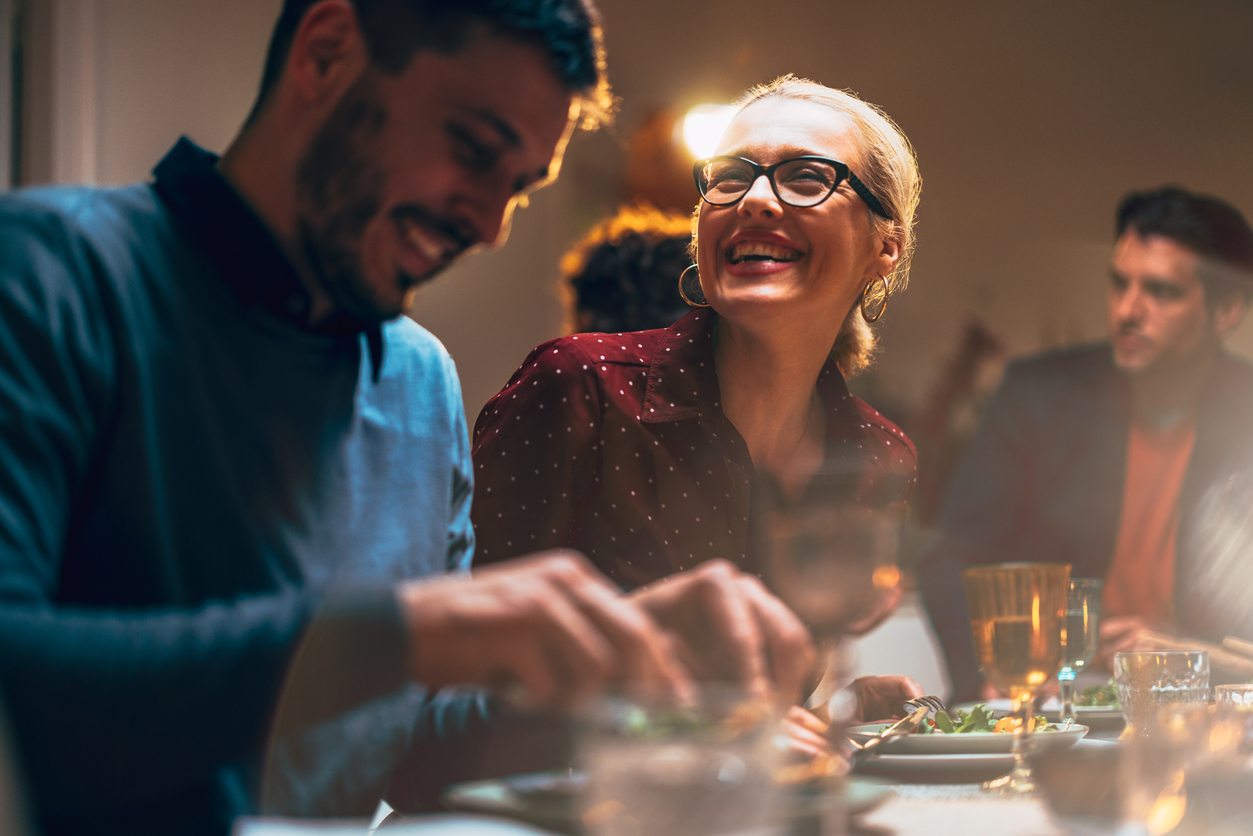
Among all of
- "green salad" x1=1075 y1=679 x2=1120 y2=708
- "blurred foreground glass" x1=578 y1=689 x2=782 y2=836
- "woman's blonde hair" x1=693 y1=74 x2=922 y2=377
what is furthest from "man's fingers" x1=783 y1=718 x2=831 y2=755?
"woman's blonde hair" x1=693 y1=74 x2=922 y2=377

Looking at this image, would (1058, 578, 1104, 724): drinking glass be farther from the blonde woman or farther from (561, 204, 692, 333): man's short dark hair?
(561, 204, 692, 333): man's short dark hair

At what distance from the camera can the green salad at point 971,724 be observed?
3.07 ft

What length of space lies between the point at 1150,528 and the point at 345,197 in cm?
232

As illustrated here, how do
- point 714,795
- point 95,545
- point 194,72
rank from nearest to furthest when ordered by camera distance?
point 714,795 → point 95,545 → point 194,72

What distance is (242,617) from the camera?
1.68 feet

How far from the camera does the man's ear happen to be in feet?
2.46

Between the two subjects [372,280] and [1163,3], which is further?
[1163,3]

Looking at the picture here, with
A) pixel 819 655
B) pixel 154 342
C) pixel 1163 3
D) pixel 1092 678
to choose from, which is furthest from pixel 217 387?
pixel 1163 3

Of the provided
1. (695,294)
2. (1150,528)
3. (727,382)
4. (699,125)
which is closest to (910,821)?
(727,382)

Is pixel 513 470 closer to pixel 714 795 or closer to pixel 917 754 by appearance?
pixel 917 754

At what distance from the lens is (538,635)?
1.68ft

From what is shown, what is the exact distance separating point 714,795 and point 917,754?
48 centimetres

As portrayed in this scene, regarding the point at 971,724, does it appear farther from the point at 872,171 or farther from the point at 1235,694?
the point at 872,171

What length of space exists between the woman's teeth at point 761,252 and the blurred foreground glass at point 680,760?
99 centimetres
